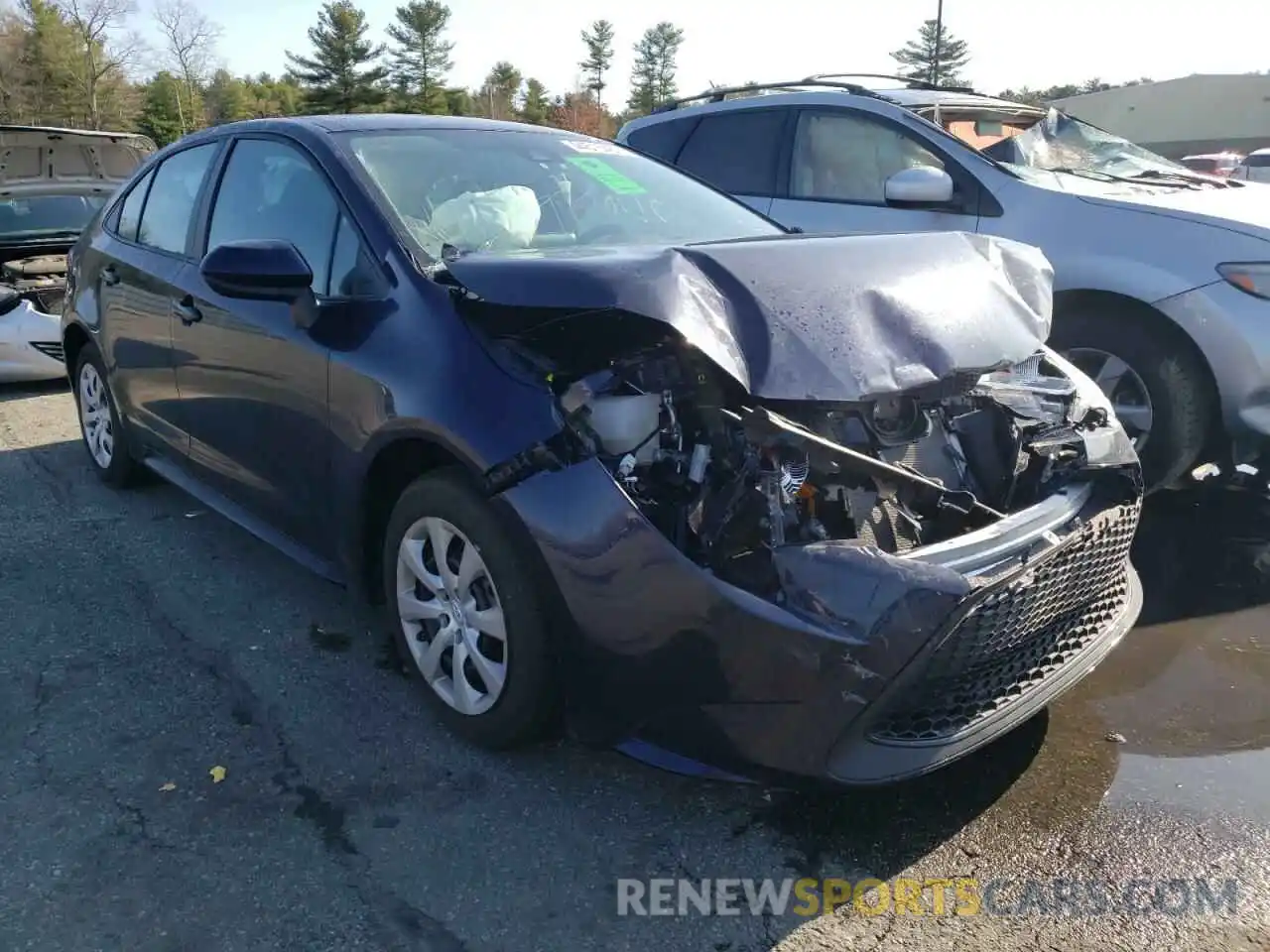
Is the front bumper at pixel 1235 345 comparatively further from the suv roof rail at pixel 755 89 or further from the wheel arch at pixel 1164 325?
the suv roof rail at pixel 755 89

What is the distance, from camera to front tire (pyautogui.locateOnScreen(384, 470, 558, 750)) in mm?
2615

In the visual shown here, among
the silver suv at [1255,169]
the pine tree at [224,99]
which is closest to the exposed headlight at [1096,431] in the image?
the silver suv at [1255,169]

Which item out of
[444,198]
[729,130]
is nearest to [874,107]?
[729,130]

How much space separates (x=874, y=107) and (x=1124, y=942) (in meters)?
4.56

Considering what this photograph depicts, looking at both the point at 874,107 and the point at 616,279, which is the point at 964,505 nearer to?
the point at 616,279

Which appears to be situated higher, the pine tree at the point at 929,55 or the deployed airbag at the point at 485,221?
the pine tree at the point at 929,55

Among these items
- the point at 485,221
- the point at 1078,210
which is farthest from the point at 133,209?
the point at 1078,210

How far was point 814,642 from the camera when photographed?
222cm

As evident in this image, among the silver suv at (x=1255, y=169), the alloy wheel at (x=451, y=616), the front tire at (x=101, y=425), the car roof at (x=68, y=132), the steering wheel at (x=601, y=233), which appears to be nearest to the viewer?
the alloy wheel at (x=451, y=616)

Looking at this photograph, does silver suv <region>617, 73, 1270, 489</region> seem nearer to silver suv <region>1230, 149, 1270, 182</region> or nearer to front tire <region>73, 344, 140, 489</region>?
front tire <region>73, 344, 140, 489</region>

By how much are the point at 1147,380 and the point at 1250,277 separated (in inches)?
22.5

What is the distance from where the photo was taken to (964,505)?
2578 mm

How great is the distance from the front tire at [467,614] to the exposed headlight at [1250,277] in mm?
3479

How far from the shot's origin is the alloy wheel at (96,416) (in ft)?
17.0
